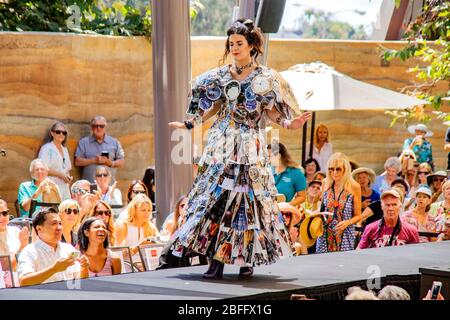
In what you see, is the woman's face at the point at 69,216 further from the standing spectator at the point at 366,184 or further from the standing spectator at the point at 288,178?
the standing spectator at the point at 366,184

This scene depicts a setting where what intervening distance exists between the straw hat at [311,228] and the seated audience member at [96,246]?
2.11m

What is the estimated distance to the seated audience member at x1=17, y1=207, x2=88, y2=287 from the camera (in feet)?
23.1

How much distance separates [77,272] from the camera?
23.9 feet

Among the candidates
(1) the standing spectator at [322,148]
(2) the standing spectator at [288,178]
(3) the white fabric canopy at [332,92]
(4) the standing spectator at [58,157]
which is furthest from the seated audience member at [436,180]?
(4) the standing spectator at [58,157]

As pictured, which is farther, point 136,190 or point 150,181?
point 150,181

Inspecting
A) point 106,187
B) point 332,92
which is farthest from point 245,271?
point 332,92

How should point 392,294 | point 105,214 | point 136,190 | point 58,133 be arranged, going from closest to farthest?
1. point 392,294
2. point 105,214
3. point 136,190
4. point 58,133

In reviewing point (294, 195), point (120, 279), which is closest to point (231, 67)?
point (120, 279)

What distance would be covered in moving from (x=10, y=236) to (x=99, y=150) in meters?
4.41

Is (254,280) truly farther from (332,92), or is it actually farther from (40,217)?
(332,92)

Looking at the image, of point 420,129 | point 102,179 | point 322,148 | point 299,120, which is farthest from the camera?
point 420,129

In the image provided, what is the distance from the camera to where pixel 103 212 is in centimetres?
873

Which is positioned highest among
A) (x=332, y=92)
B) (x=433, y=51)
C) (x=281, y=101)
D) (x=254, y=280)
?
(x=433, y=51)

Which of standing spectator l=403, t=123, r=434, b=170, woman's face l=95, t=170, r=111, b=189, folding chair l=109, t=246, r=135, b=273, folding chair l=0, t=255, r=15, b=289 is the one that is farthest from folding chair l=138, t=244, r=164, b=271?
standing spectator l=403, t=123, r=434, b=170
